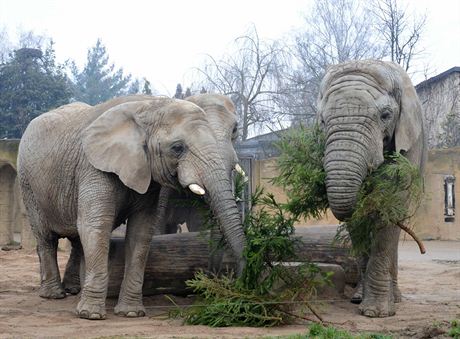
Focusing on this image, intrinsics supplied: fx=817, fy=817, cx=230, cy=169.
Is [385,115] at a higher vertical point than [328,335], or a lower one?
higher

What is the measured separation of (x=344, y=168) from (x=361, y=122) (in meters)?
0.50

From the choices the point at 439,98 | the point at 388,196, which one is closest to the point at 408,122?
the point at 388,196

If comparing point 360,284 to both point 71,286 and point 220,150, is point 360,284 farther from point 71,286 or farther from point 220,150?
point 71,286

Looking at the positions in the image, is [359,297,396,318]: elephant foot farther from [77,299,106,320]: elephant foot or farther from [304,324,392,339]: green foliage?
[77,299,106,320]: elephant foot

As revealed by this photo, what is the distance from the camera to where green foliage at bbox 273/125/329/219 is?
6.60 metres

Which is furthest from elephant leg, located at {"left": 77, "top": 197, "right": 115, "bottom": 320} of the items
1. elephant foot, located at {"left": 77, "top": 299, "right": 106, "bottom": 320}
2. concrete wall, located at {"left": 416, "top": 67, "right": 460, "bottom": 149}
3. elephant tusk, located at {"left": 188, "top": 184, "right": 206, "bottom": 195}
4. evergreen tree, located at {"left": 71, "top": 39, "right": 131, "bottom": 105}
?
evergreen tree, located at {"left": 71, "top": 39, "right": 131, "bottom": 105}

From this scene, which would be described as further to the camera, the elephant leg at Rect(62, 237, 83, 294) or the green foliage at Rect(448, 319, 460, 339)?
the elephant leg at Rect(62, 237, 83, 294)

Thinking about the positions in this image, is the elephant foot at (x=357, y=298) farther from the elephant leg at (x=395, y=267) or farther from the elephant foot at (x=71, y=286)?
the elephant foot at (x=71, y=286)

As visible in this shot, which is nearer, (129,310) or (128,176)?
(128,176)

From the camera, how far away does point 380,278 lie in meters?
6.98

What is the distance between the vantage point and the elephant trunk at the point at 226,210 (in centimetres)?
655

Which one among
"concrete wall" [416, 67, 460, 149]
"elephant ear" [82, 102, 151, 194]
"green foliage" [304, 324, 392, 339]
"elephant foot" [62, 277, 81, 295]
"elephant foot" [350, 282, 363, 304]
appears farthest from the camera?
"concrete wall" [416, 67, 460, 149]

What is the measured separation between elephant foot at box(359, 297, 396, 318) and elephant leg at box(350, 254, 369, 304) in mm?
683

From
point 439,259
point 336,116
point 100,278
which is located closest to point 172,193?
point 100,278
